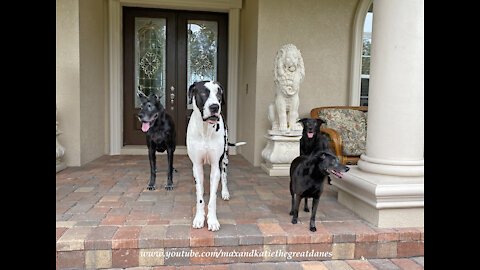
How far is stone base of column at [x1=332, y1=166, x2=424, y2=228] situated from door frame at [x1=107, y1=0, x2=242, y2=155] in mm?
3537

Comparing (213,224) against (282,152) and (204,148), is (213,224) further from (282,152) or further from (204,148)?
(282,152)

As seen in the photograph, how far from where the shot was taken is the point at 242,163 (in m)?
4.68

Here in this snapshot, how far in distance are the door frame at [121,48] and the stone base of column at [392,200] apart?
354cm

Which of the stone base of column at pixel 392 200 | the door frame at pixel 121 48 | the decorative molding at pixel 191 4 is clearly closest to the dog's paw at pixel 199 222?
the stone base of column at pixel 392 200

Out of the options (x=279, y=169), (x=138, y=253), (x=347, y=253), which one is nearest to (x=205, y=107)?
(x=138, y=253)

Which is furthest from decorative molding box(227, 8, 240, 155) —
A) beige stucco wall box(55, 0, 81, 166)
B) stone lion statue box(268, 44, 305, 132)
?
beige stucco wall box(55, 0, 81, 166)

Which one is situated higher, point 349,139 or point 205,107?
point 205,107

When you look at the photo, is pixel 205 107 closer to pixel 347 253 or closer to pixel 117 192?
pixel 347 253

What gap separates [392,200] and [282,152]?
1.81 m

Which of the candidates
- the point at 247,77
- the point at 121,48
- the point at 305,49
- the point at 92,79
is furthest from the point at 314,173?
the point at 121,48

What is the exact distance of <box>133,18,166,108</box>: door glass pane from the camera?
5.37m

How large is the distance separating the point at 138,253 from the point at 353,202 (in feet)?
5.87

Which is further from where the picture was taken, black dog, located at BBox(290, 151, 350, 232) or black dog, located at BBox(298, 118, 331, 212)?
black dog, located at BBox(298, 118, 331, 212)

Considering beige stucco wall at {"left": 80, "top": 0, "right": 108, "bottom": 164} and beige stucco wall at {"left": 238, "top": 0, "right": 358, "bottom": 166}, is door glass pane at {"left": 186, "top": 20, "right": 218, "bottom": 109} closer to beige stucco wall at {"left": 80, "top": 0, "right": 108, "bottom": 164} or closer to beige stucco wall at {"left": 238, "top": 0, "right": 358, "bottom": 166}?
beige stucco wall at {"left": 238, "top": 0, "right": 358, "bottom": 166}
